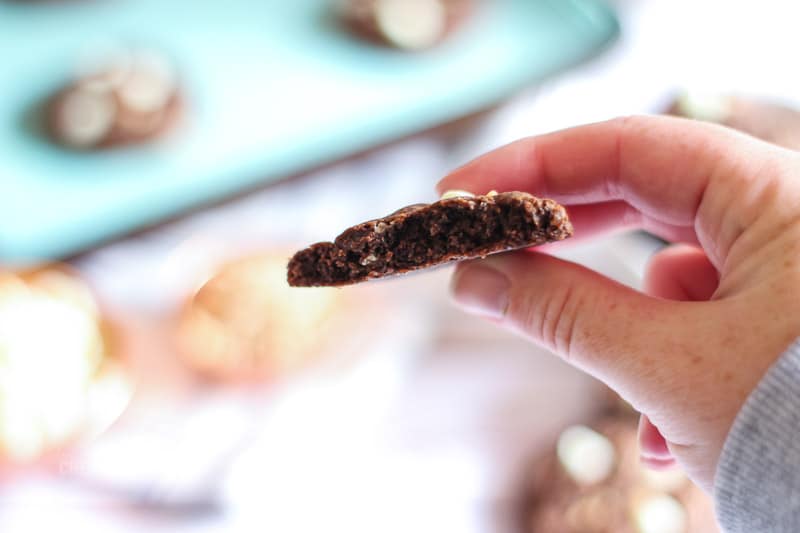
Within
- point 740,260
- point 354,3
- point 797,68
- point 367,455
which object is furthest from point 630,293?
point 797,68

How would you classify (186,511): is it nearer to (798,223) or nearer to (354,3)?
(798,223)

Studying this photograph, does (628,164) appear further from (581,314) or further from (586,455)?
(586,455)

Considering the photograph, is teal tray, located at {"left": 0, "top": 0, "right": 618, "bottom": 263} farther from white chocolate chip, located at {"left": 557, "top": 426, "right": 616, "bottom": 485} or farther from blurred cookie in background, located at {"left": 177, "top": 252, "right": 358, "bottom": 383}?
white chocolate chip, located at {"left": 557, "top": 426, "right": 616, "bottom": 485}

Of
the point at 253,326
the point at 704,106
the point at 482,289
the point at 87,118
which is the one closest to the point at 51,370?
the point at 253,326

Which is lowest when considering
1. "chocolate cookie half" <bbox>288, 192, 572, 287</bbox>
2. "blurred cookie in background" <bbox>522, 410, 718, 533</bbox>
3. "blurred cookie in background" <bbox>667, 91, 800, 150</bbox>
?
"blurred cookie in background" <bbox>522, 410, 718, 533</bbox>

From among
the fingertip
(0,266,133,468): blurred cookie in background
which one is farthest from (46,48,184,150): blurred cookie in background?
the fingertip
